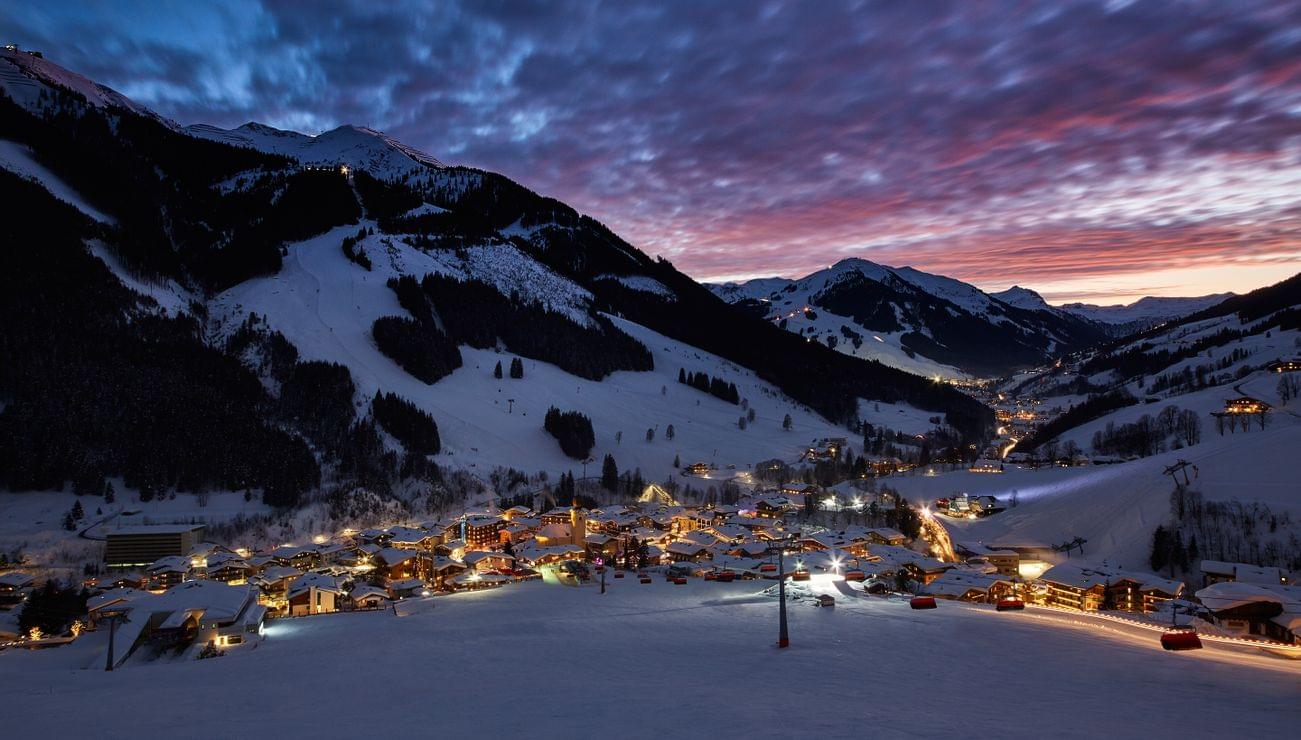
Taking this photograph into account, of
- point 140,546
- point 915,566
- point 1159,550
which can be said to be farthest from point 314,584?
point 1159,550

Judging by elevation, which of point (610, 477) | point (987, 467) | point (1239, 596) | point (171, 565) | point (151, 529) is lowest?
point (171, 565)

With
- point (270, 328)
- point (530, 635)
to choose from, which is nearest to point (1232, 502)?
point (530, 635)

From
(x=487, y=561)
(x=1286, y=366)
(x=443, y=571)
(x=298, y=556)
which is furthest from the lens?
(x=1286, y=366)

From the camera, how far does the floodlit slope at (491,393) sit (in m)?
92.0

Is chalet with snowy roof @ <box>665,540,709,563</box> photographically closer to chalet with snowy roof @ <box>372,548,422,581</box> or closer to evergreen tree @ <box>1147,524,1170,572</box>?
chalet with snowy roof @ <box>372,548,422,581</box>

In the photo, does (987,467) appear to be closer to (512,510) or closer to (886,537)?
(886,537)

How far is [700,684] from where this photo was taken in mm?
14633

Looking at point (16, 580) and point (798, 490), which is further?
point (798, 490)

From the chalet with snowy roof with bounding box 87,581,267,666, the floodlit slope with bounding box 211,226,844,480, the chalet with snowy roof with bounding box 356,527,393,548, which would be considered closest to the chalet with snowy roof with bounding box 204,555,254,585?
the chalet with snowy roof with bounding box 356,527,393,548

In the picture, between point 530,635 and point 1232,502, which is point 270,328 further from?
point 1232,502

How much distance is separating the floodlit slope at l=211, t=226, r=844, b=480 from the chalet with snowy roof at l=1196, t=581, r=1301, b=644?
7103 centimetres

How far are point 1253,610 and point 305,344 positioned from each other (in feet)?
330

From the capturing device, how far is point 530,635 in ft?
82.0

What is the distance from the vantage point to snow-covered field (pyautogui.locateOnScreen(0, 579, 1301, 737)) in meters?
11.3
